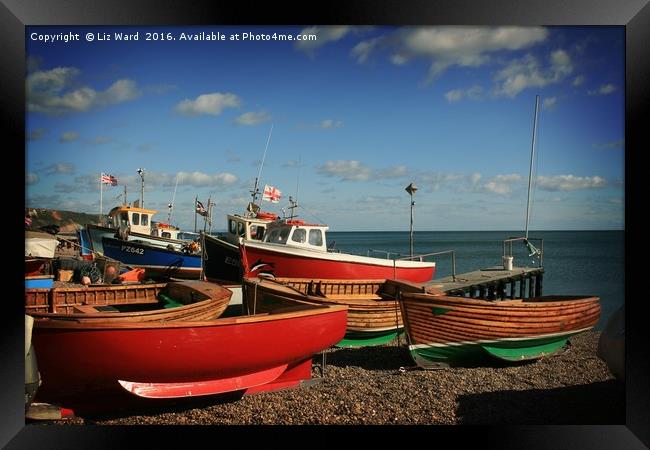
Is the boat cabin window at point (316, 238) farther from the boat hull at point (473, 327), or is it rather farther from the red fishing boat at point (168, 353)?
the red fishing boat at point (168, 353)

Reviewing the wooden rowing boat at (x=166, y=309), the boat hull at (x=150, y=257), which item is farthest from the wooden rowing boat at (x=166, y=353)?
the boat hull at (x=150, y=257)

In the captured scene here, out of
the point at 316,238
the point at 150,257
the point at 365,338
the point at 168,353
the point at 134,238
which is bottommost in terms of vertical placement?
the point at 365,338

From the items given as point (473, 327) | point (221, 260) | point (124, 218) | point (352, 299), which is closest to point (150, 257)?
point (124, 218)

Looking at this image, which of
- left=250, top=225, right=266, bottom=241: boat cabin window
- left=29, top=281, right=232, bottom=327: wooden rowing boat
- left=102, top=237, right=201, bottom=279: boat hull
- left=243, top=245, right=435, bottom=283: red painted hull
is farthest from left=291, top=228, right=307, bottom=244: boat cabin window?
left=102, top=237, right=201, bottom=279: boat hull

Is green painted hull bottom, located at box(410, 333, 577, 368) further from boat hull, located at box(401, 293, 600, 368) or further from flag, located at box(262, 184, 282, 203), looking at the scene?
flag, located at box(262, 184, 282, 203)

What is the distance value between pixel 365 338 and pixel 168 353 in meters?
3.95

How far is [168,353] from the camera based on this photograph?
4570 millimetres

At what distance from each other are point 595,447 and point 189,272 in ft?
38.7

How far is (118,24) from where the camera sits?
4.48 meters

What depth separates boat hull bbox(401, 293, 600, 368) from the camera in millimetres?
6461

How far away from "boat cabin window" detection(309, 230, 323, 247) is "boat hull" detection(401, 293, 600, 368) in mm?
5015

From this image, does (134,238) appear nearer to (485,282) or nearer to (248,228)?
(248,228)
